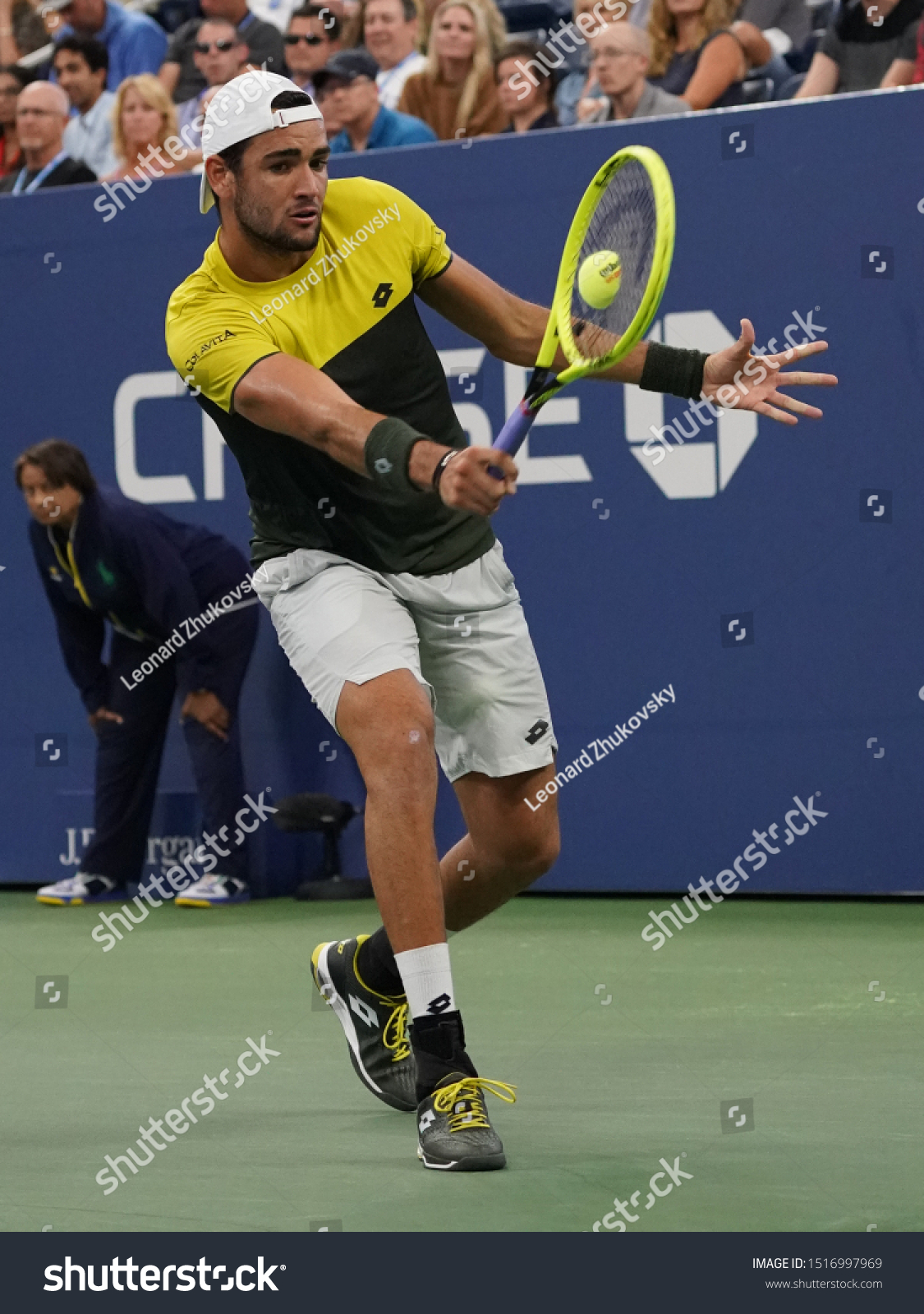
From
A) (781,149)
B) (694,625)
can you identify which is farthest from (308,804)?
(781,149)

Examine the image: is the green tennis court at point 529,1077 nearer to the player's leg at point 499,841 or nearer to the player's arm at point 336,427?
the player's leg at point 499,841

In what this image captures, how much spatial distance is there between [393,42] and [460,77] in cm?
53

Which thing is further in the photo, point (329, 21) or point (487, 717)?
point (329, 21)

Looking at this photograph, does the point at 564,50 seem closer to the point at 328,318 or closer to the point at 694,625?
the point at 694,625

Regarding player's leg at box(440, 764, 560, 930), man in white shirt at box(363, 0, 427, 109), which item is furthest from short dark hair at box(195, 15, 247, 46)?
player's leg at box(440, 764, 560, 930)

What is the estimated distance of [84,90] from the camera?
8.60m

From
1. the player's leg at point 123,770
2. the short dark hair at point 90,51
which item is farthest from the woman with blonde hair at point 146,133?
the player's leg at point 123,770

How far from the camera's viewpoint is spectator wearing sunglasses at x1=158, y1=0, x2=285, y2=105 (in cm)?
823

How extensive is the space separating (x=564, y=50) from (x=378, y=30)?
3.03ft

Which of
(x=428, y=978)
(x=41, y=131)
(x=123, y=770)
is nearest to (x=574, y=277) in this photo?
(x=428, y=978)

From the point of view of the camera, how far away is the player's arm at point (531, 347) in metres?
3.70

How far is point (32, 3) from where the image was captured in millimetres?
9398

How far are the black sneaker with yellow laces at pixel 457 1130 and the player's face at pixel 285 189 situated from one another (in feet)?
5.06

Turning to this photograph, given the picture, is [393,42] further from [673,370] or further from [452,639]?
[452,639]
